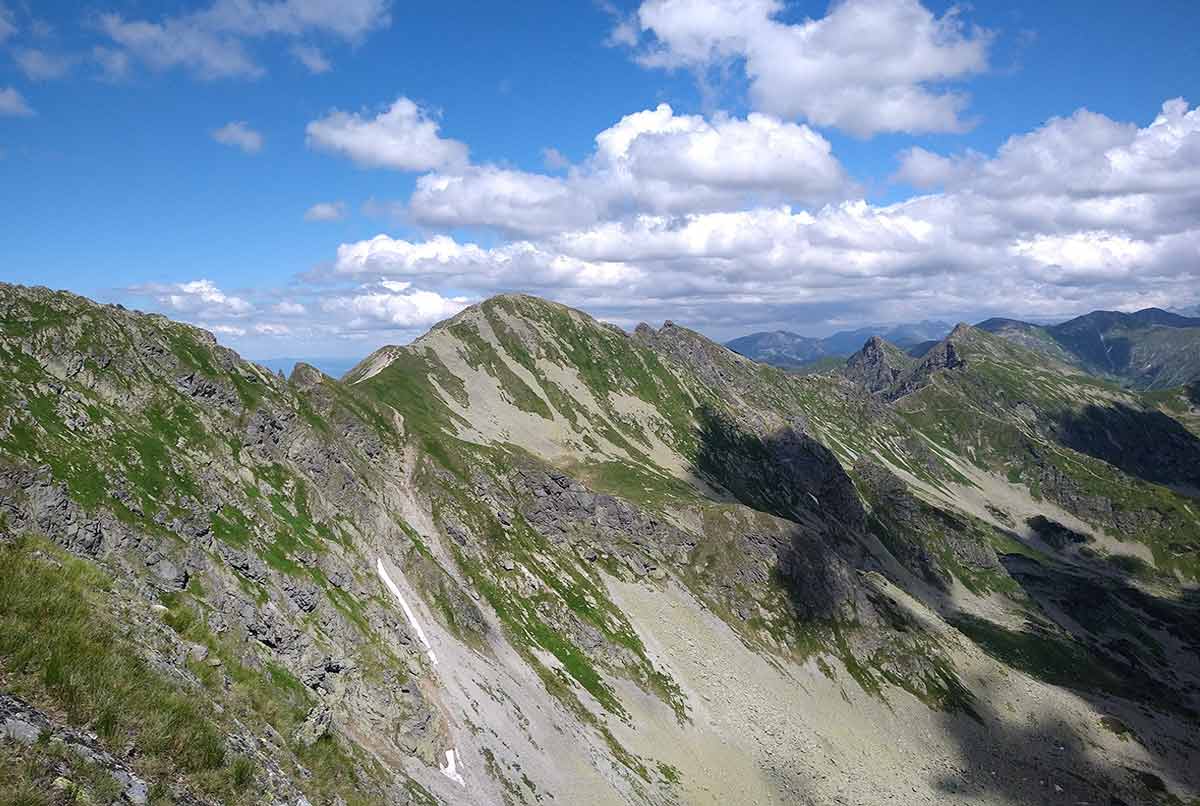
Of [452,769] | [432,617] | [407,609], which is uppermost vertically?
[407,609]

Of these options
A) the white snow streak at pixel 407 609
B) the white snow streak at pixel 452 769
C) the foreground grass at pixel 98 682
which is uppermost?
the foreground grass at pixel 98 682

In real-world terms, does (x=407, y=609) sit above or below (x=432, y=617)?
above

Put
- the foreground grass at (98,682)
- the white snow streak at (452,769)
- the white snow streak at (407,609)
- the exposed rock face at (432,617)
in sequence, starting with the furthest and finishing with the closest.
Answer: the white snow streak at (407,609)
the white snow streak at (452,769)
the exposed rock face at (432,617)
the foreground grass at (98,682)

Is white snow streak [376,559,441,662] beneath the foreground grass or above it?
beneath

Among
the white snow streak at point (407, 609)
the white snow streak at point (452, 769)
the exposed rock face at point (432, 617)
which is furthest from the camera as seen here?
the white snow streak at point (407, 609)

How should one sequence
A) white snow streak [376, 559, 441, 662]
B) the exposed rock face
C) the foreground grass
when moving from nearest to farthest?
1. the foreground grass
2. the exposed rock face
3. white snow streak [376, 559, 441, 662]

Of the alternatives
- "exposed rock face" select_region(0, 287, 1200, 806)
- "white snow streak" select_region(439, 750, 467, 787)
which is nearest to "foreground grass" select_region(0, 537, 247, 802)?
"exposed rock face" select_region(0, 287, 1200, 806)

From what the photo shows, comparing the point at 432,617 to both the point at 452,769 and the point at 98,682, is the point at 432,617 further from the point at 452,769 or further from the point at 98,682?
the point at 98,682

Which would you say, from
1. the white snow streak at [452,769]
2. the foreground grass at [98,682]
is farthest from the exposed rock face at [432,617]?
the white snow streak at [452,769]

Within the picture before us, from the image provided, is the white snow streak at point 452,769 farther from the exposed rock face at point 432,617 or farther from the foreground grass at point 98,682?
the foreground grass at point 98,682

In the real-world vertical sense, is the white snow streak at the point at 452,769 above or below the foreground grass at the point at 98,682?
below

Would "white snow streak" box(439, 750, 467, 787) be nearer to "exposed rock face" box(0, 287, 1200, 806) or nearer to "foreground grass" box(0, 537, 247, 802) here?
"exposed rock face" box(0, 287, 1200, 806)

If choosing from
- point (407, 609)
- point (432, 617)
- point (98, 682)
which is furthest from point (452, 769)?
point (98, 682)
